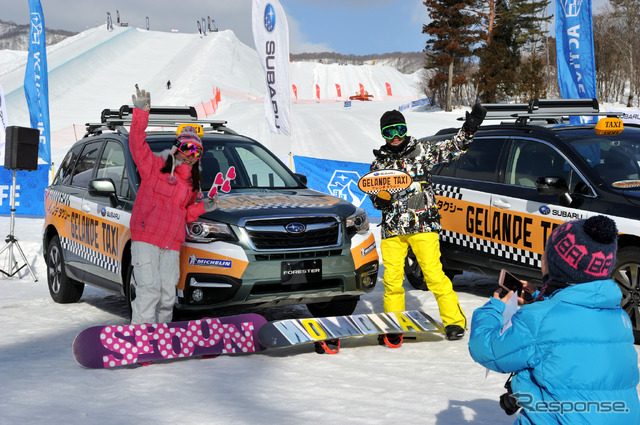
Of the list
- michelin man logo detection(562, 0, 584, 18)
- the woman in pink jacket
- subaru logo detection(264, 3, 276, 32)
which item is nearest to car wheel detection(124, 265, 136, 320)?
the woman in pink jacket

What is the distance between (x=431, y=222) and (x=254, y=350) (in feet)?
6.18

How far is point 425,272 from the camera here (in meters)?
6.58

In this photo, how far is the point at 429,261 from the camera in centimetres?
656

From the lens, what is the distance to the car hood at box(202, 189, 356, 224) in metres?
6.47

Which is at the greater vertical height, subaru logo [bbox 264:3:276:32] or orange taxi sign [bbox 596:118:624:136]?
subaru logo [bbox 264:3:276:32]

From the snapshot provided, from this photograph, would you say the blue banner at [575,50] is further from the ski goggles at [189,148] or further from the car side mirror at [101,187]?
the car side mirror at [101,187]

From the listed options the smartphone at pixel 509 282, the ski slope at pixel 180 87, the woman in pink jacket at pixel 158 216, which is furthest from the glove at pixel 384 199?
the ski slope at pixel 180 87

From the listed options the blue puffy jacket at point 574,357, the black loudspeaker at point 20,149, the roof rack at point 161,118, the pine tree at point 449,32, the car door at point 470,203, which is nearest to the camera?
the blue puffy jacket at point 574,357

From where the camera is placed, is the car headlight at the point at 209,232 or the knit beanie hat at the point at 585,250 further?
the car headlight at the point at 209,232

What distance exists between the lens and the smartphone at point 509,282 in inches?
112

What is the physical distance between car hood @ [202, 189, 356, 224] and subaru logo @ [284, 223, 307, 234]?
0.10 meters

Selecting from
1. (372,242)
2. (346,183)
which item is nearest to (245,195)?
(372,242)

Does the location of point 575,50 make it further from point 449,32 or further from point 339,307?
point 449,32

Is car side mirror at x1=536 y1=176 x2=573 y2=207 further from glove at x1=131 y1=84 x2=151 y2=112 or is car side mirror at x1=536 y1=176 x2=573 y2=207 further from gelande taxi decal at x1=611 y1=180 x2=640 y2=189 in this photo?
glove at x1=131 y1=84 x2=151 y2=112
